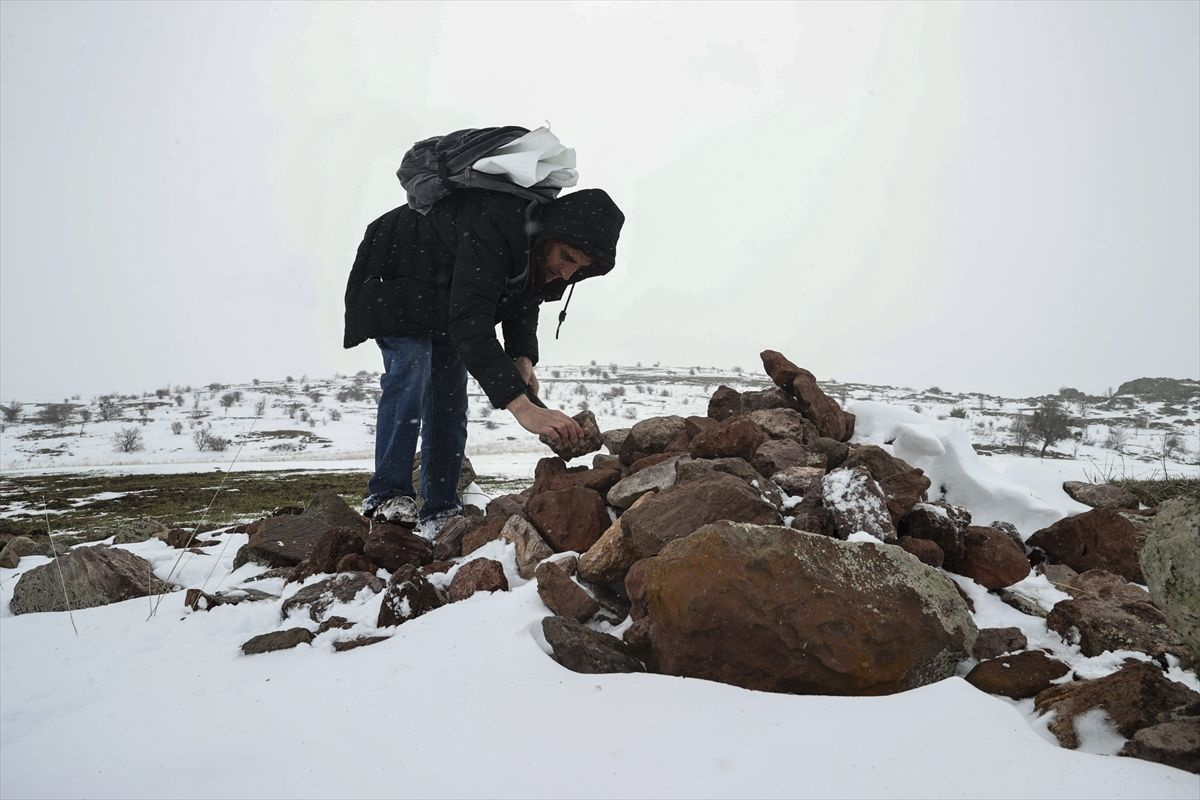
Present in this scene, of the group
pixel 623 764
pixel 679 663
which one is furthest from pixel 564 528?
pixel 623 764

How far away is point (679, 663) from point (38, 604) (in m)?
2.67

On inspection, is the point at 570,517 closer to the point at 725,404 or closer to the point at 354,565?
the point at 354,565

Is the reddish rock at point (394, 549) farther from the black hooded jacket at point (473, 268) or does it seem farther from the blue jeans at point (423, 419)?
the black hooded jacket at point (473, 268)

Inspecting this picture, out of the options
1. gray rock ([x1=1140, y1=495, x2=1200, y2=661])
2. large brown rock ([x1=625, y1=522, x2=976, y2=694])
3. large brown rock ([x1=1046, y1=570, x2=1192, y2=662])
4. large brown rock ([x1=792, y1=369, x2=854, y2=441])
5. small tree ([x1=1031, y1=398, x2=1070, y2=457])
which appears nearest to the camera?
gray rock ([x1=1140, y1=495, x2=1200, y2=661])

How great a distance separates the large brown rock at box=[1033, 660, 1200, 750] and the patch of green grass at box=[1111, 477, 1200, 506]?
313 cm

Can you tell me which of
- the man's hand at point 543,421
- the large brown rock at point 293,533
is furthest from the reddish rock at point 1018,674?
the large brown rock at point 293,533

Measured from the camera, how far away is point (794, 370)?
3.71m

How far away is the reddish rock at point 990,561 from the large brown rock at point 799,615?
2.20 ft

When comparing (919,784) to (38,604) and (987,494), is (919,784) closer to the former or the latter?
(987,494)

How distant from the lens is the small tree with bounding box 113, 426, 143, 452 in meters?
10.9

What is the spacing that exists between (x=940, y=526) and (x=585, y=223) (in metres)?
1.78

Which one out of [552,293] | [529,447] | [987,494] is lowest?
[529,447]

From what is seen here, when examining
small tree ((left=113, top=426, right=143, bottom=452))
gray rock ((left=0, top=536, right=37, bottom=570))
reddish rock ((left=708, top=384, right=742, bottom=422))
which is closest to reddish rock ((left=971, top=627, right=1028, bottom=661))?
reddish rock ((left=708, top=384, right=742, bottom=422))

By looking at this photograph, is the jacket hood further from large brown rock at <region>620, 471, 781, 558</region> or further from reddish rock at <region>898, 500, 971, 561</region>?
reddish rock at <region>898, 500, 971, 561</region>
